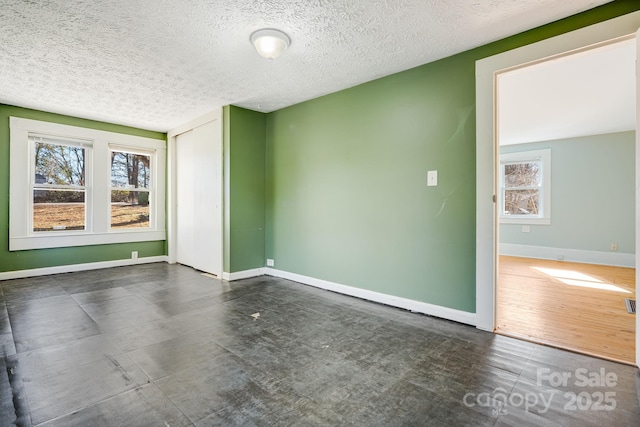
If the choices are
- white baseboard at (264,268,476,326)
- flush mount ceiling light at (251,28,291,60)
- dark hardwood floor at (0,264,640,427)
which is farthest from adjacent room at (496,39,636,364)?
flush mount ceiling light at (251,28,291,60)

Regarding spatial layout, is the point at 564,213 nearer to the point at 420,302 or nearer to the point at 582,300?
the point at 582,300

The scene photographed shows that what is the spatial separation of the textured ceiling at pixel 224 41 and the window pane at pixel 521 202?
500cm

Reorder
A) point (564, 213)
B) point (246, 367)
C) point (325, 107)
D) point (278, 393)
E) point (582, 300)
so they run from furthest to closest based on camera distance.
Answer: point (564, 213)
point (325, 107)
point (582, 300)
point (246, 367)
point (278, 393)

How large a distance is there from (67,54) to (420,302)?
13.4 feet

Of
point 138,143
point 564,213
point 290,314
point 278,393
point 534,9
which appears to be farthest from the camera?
point 564,213

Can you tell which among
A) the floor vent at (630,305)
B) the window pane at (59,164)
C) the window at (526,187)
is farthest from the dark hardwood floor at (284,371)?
the window at (526,187)

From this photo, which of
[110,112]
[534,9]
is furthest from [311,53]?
[110,112]

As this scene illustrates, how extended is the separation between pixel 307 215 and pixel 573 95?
3.73m

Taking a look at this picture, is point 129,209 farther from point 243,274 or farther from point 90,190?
point 243,274

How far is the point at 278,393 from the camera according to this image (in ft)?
5.46

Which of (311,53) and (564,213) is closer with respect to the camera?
(311,53)

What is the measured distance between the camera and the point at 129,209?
537cm

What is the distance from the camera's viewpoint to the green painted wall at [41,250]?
13.6ft

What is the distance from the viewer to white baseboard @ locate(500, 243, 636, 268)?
5.21 metres
